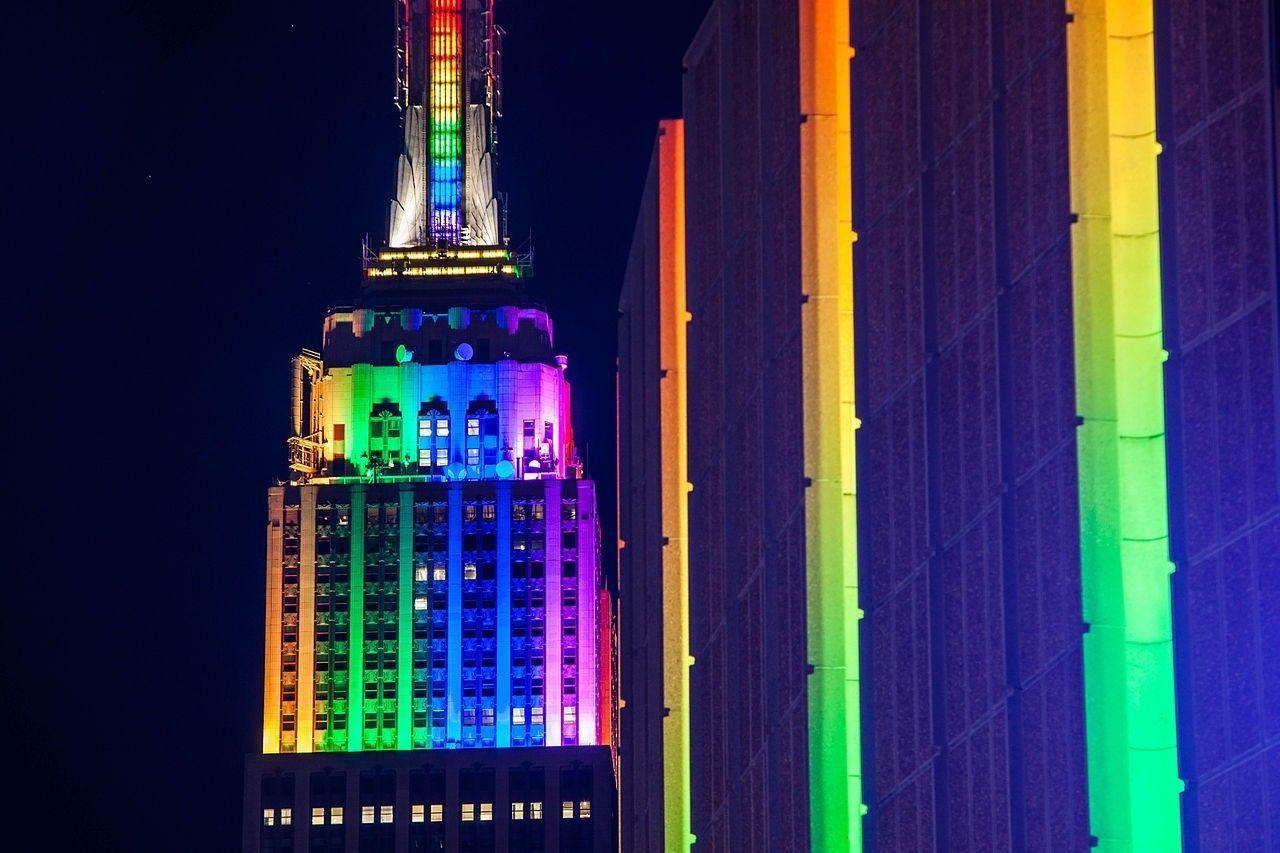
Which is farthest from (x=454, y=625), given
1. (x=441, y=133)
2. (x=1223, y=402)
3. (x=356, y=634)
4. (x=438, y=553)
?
(x=1223, y=402)

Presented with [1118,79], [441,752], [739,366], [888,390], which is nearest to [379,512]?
[441,752]

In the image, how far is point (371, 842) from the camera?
138000 millimetres

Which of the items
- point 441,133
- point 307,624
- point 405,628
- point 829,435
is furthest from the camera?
point 441,133

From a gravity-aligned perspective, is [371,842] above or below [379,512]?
below

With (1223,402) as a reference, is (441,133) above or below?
above

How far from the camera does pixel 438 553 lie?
143500 mm

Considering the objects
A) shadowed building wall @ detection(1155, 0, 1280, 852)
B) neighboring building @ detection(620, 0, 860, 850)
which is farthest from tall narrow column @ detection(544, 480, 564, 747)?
shadowed building wall @ detection(1155, 0, 1280, 852)

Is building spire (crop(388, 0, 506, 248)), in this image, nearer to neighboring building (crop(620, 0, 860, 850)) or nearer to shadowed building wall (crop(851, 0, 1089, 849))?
neighboring building (crop(620, 0, 860, 850))

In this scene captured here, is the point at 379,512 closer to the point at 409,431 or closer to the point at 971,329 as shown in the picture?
the point at 409,431

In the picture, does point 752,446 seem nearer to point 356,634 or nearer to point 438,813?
point 438,813

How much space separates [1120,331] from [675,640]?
31988 millimetres

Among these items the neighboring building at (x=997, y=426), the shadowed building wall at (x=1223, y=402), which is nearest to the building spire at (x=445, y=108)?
the neighboring building at (x=997, y=426)

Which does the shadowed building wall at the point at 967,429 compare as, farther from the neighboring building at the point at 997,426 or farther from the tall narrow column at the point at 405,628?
the tall narrow column at the point at 405,628

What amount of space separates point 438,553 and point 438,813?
15782 millimetres
